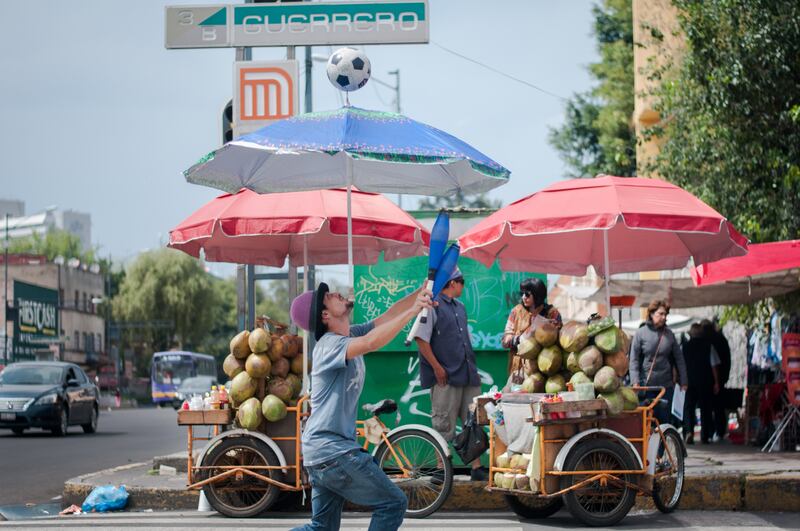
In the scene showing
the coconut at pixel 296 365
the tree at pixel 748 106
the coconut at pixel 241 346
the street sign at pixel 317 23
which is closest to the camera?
the coconut at pixel 241 346

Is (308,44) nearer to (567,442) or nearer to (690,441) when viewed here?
(567,442)

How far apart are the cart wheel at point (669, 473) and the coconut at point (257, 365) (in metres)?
3.35

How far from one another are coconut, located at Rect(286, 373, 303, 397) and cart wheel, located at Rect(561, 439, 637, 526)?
2.49 m

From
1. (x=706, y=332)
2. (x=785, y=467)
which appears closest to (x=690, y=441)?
(x=706, y=332)

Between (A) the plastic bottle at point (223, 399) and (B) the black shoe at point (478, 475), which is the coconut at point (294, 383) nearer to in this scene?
(A) the plastic bottle at point (223, 399)

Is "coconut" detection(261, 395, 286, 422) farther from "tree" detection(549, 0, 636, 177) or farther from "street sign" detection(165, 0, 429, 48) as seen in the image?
"tree" detection(549, 0, 636, 177)

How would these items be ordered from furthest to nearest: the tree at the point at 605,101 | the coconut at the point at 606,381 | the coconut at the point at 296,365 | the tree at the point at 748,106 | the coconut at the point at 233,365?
1. the tree at the point at 605,101
2. the tree at the point at 748,106
3. the coconut at the point at 296,365
4. the coconut at the point at 233,365
5. the coconut at the point at 606,381

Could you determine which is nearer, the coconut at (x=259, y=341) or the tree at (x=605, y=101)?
the coconut at (x=259, y=341)

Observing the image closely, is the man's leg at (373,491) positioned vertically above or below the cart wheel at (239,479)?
above

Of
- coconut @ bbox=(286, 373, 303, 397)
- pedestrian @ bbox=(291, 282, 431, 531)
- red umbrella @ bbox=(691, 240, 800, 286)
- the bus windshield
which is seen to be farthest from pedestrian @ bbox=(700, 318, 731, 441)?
the bus windshield

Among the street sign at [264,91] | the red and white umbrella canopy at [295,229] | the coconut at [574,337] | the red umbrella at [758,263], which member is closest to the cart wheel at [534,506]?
the coconut at [574,337]

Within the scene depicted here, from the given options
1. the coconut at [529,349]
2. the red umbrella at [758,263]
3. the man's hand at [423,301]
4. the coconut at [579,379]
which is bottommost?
the coconut at [579,379]

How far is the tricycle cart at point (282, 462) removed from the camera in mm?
9766

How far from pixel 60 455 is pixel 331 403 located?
558 inches
